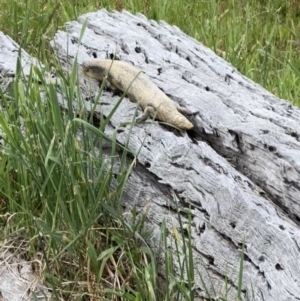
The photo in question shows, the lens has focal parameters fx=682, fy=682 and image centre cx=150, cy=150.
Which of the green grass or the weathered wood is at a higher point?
the weathered wood

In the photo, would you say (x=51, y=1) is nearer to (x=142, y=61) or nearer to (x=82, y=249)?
(x=142, y=61)

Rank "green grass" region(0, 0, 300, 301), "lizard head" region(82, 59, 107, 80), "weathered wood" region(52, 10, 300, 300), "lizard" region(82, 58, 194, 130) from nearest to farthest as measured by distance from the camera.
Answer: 1. "weathered wood" region(52, 10, 300, 300)
2. "green grass" region(0, 0, 300, 301)
3. "lizard" region(82, 58, 194, 130)
4. "lizard head" region(82, 59, 107, 80)

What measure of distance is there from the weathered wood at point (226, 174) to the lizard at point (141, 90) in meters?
0.05

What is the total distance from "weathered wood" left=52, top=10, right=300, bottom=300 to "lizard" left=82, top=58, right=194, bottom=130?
5cm

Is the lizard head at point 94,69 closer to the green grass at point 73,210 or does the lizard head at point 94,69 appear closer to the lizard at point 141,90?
the lizard at point 141,90

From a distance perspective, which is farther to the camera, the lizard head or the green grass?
the lizard head

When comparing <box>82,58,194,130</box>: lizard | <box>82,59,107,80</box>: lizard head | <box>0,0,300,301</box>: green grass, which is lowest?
<box>0,0,300,301</box>: green grass

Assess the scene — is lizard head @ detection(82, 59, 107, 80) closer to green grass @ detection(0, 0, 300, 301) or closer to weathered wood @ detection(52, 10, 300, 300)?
weathered wood @ detection(52, 10, 300, 300)

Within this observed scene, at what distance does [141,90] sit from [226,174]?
701 mm

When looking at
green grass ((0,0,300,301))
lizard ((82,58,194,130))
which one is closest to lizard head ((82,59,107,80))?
lizard ((82,58,194,130))

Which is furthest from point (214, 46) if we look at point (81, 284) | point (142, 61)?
point (81, 284)

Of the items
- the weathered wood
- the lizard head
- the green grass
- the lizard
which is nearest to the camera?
the weathered wood

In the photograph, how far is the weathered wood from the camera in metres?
2.35

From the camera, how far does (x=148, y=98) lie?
3.04m
